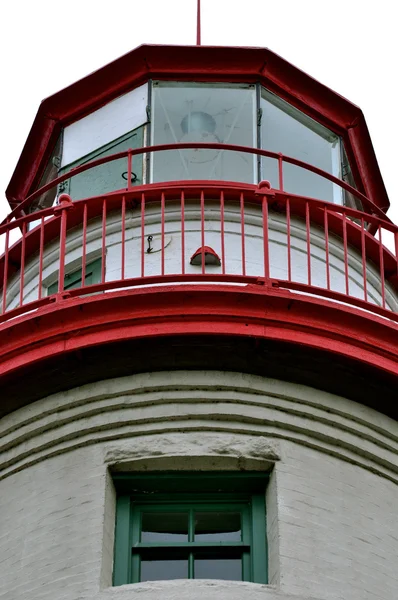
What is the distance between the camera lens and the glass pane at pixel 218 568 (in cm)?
1220

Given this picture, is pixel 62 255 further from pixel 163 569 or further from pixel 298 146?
pixel 298 146

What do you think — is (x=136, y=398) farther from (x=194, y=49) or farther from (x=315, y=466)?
(x=194, y=49)

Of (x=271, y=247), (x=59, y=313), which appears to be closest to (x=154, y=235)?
(x=271, y=247)

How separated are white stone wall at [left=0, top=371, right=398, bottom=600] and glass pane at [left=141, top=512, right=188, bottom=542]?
36 centimetres

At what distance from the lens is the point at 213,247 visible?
49.8 feet

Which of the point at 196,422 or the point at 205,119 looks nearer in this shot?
the point at 196,422

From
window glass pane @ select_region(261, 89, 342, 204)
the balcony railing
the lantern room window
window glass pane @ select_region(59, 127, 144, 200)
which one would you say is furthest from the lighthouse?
window glass pane @ select_region(261, 89, 342, 204)

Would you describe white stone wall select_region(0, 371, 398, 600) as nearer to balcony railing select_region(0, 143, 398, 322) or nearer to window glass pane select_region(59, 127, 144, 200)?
balcony railing select_region(0, 143, 398, 322)

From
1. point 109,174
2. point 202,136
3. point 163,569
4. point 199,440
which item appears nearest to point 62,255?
point 199,440

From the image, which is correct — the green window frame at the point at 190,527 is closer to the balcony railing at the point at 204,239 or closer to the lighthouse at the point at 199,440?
the lighthouse at the point at 199,440

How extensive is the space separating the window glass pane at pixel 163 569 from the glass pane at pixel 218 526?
25 cm

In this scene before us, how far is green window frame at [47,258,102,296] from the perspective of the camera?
15.4 meters

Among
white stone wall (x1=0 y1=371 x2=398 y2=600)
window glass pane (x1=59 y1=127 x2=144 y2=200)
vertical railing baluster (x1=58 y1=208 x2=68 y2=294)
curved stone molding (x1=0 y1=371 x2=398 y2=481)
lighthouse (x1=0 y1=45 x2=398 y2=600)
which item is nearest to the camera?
white stone wall (x1=0 y1=371 x2=398 y2=600)

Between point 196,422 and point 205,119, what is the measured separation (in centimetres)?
553
